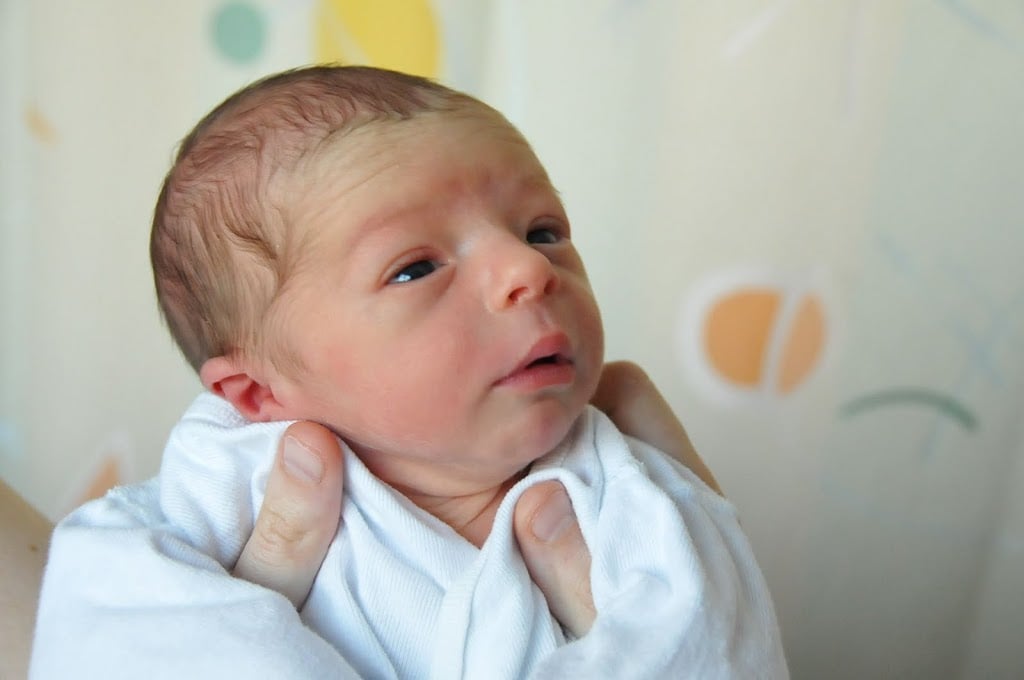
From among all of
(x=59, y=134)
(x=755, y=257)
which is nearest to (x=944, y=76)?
(x=755, y=257)

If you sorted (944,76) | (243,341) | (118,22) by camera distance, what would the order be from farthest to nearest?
(118,22) < (944,76) < (243,341)

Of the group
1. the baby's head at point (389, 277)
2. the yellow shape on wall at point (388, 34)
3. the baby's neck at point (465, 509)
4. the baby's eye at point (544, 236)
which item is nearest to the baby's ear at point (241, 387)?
the baby's head at point (389, 277)

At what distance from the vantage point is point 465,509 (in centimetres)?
73

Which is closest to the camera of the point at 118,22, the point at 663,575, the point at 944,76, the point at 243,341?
the point at 663,575

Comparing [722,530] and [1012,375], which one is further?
[1012,375]

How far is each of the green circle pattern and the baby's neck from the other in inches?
33.6

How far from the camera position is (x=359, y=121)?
694 millimetres

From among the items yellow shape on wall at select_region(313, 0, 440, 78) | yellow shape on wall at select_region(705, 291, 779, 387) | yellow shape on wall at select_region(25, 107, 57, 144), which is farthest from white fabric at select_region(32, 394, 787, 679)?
yellow shape on wall at select_region(25, 107, 57, 144)

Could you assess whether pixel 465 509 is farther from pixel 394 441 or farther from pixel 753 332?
pixel 753 332

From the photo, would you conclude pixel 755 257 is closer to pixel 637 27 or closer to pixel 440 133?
pixel 637 27

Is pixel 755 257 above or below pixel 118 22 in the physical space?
below

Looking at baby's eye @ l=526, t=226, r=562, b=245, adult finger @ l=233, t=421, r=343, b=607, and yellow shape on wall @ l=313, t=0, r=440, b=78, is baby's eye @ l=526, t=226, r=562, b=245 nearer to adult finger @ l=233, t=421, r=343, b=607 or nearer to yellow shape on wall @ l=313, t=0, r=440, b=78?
adult finger @ l=233, t=421, r=343, b=607

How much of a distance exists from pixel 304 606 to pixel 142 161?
0.91 m

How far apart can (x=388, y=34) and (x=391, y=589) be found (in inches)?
34.5
